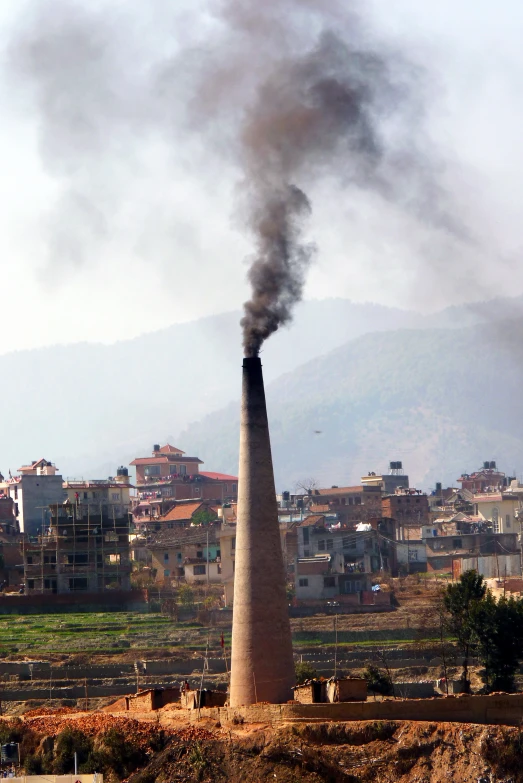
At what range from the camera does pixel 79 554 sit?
84250 mm

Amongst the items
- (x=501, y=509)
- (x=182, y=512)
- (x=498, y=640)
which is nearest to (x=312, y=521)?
(x=182, y=512)

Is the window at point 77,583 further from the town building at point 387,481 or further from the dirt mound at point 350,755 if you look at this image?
the town building at point 387,481

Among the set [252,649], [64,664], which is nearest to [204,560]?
[64,664]

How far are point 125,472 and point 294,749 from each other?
103613mm

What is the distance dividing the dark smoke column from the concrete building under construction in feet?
142

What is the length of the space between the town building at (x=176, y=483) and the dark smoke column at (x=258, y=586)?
93135 millimetres

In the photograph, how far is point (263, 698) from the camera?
37688 millimetres

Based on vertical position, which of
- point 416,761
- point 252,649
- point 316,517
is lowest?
point 416,761

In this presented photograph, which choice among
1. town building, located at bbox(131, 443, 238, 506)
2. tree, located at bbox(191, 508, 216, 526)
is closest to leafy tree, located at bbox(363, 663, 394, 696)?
tree, located at bbox(191, 508, 216, 526)

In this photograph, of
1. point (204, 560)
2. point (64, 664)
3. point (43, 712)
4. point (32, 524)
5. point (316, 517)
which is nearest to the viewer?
point (43, 712)

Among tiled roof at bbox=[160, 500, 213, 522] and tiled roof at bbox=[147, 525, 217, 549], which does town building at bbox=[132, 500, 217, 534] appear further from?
tiled roof at bbox=[147, 525, 217, 549]

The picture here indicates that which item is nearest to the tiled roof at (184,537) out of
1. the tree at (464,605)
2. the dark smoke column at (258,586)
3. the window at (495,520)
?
the window at (495,520)

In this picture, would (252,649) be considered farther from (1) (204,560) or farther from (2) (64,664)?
(1) (204,560)

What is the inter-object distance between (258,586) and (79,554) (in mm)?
47133
